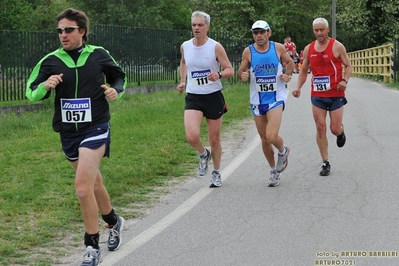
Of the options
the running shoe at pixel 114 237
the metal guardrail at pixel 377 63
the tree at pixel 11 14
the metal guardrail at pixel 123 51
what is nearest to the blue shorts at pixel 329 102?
the running shoe at pixel 114 237

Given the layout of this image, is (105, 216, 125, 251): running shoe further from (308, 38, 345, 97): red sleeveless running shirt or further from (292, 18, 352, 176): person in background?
(308, 38, 345, 97): red sleeveless running shirt

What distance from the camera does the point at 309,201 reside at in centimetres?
847

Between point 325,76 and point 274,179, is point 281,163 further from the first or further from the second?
point 325,76

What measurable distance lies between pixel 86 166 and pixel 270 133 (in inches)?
147

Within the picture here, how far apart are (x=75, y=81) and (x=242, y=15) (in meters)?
50.0

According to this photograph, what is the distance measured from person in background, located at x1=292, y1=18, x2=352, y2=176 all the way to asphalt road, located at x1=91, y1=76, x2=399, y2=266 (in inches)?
25.4

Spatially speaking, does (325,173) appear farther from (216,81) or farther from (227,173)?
(216,81)

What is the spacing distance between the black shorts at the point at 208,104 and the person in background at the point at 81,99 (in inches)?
121

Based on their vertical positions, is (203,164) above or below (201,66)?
below

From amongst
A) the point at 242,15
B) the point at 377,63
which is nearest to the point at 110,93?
the point at 377,63

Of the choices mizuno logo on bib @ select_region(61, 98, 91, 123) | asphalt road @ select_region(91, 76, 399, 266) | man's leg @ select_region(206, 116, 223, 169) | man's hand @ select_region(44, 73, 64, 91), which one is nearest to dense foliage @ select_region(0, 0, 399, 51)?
asphalt road @ select_region(91, 76, 399, 266)

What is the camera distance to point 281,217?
769 cm

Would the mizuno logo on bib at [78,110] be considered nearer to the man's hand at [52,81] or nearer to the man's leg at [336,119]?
the man's hand at [52,81]

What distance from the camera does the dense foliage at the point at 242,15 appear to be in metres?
50.5
